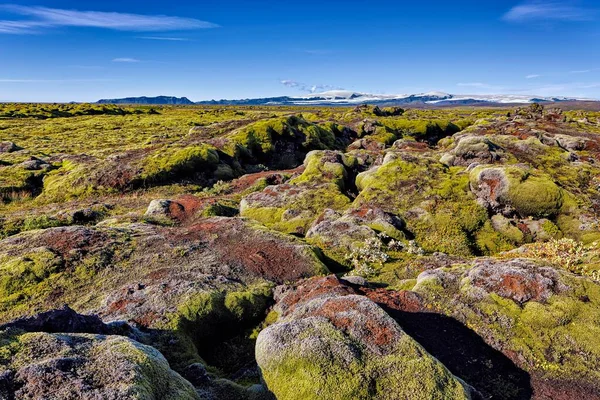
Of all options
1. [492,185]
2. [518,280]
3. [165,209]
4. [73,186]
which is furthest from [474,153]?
[73,186]

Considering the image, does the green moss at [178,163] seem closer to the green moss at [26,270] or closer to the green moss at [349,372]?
the green moss at [26,270]

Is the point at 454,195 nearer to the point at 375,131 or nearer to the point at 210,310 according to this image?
the point at 210,310

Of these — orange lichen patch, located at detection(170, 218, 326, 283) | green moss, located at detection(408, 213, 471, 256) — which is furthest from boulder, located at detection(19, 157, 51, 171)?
green moss, located at detection(408, 213, 471, 256)

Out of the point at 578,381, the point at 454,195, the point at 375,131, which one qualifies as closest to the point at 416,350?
the point at 578,381

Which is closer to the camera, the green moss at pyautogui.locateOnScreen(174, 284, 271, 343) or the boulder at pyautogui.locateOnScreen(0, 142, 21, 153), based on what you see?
the green moss at pyautogui.locateOnScreen(174, 284, 271, 343)

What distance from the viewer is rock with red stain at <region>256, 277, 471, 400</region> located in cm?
1030

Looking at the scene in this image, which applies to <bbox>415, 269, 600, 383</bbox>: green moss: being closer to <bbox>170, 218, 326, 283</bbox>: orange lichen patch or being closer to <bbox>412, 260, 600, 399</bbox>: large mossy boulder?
<bbox>412, 260, 600, 399</bbox>: large mossy boulder

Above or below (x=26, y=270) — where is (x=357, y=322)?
above

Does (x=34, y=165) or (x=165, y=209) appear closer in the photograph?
(x=165, y=209)

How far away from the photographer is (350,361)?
10.9m

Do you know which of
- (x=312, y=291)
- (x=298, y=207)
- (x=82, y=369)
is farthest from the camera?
(x=298, y=207)

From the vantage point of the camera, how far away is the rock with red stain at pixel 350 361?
10305 mm

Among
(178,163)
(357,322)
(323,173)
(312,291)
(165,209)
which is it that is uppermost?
(178,163)

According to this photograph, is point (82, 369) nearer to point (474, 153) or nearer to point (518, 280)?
point (518, 280)
